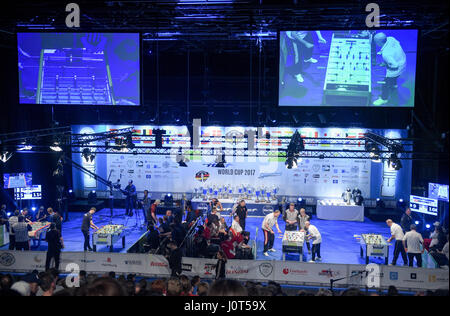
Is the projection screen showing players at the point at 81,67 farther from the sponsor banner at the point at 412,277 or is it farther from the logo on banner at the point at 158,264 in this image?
the sponsor banner at the point at 412,277

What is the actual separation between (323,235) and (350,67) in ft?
21.2

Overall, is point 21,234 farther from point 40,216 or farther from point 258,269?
point 258,269

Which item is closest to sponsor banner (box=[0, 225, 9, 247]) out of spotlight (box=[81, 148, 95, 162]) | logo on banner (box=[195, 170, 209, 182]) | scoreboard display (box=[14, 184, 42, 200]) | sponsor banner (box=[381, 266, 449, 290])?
scoreboard display (box=[14, 184, 42, 200])

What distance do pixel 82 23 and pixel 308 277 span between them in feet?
31.9

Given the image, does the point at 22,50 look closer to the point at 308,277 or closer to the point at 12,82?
the point at 12,82

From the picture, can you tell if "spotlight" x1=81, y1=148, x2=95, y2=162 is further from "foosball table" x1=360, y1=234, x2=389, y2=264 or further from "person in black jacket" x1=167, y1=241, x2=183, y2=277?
"foosball table" x1=360, y1=234, x2=389, y2=264

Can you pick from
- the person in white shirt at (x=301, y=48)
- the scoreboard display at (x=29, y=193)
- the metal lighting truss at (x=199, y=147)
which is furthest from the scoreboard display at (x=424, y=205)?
the scoreboard display at (x=29, y=193)

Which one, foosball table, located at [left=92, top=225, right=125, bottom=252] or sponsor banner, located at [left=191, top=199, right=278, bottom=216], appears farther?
sponsor banner, located at [left=191, top=199, right=278, bottom=216]

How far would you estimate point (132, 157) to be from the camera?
647 inches

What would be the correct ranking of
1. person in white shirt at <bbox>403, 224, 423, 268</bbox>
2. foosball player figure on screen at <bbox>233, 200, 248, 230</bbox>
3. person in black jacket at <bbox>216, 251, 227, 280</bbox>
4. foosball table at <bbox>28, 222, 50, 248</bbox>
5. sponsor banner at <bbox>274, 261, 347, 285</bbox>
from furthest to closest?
foosball player figure on screen at <bbox>233, 200, 248, 230</bbox>
foosball table at <bbox>28, 222, 50, 248</bbox>
person in white shirt at <bbox>403, 224, 423, 268</bbox>
sponsor banner at <bbox>274, 261, 347, 285</bbox>
person in black jacket at <bbox>216, 251, 227, 280</bbox>

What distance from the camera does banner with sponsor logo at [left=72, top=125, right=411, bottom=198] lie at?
15.6 meters

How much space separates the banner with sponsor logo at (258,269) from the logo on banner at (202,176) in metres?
7.59

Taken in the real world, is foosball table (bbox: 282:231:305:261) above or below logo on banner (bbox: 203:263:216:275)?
above

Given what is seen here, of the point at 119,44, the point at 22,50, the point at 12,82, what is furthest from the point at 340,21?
the point at 12,82
